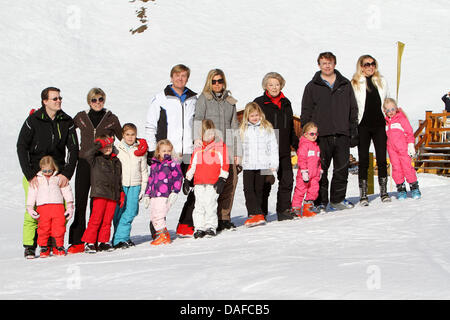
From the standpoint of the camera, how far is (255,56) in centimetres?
3406

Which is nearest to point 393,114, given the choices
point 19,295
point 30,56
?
point 19,295

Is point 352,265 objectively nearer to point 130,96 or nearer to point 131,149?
point 131,149

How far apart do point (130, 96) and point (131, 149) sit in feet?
74.8

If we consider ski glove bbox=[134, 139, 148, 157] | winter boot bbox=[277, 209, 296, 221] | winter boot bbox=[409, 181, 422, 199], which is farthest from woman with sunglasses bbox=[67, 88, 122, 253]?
winter boot bbox=[409, 181, 422, 199]

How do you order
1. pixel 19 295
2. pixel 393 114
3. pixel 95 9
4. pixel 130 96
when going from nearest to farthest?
pixel 19 295 < pixel 393 114 < pixel 130 96 < pixel 95 9

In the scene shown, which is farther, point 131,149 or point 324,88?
point 324,88

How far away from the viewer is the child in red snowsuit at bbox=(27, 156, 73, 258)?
5.32 meters

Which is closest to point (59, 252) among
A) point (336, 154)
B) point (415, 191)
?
point (336, 154)

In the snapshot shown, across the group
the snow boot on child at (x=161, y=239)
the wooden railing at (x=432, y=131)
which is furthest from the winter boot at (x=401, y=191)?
the wooden railing at (x=432, y=131)

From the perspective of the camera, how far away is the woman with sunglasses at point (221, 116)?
5980mm

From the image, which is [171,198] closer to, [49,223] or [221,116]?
[221,116]

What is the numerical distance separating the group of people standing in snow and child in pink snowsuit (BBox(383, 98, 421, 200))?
14 mm

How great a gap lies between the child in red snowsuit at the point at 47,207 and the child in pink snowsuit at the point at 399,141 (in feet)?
12.8
